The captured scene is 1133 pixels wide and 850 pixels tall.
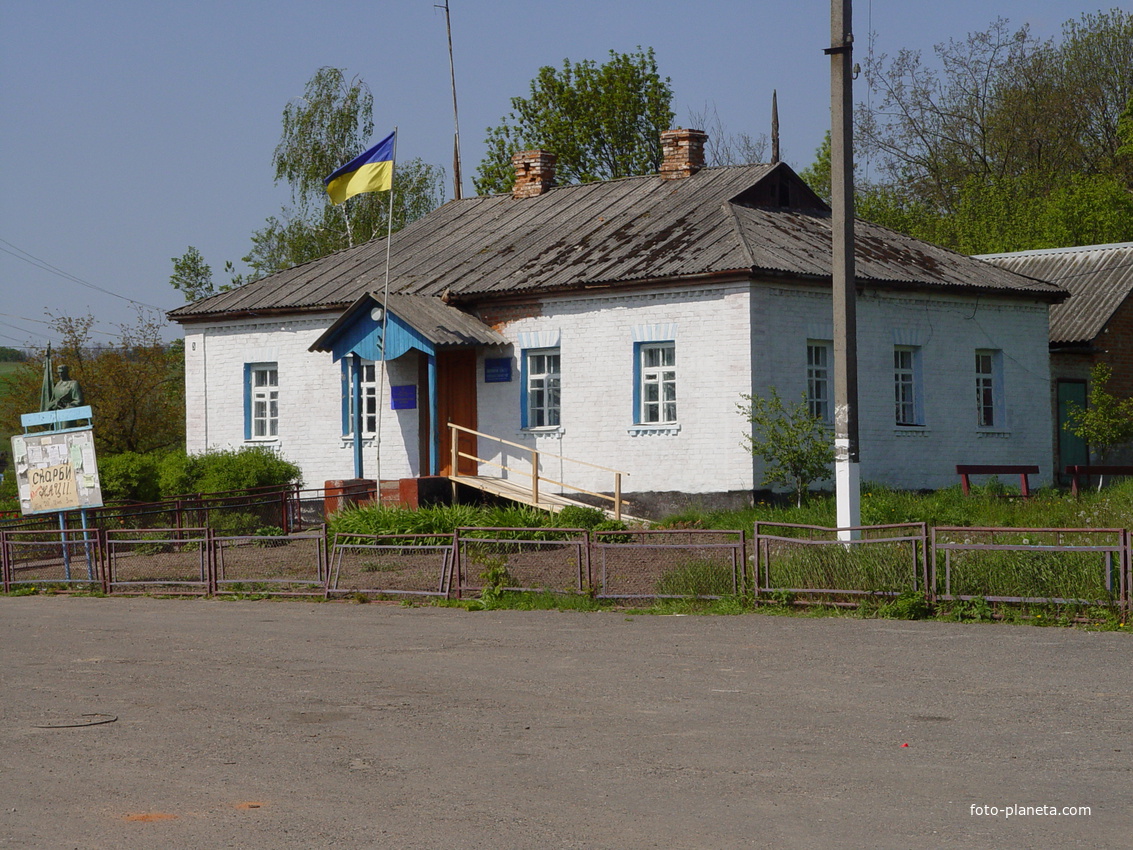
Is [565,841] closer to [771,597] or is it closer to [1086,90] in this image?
[771,597]

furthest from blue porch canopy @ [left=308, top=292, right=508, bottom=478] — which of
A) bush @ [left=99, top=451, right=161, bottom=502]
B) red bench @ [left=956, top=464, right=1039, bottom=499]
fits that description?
red bench @ [left=956, top=464, right=1039, bottom=499]

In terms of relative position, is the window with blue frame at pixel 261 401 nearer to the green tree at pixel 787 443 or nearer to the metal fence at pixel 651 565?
the metal fence at pixel 651 565

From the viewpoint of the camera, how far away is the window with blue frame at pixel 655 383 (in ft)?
78.6

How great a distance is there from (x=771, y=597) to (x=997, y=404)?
1416 centimetres

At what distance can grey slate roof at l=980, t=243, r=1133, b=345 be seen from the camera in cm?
3009

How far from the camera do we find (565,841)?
20.0ft

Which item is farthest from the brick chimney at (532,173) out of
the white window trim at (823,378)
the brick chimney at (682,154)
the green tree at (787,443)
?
the green tree at (787,443)

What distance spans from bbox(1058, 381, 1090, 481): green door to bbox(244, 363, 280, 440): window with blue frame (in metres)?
15.8

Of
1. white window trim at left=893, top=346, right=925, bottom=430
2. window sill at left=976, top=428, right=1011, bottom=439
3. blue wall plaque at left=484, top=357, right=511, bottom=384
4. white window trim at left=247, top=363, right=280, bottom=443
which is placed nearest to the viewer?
blue wall plaque at left=484, top=357, right=511, bottom=384

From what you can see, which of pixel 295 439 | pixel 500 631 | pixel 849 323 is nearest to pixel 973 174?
pixel 295 439

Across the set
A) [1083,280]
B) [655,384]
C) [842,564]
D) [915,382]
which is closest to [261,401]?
[655,384]

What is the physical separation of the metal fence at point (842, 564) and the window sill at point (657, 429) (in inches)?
340

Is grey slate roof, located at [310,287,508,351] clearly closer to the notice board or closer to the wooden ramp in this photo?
the wooden ramp

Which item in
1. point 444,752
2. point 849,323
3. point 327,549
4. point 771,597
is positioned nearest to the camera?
point 444,752
